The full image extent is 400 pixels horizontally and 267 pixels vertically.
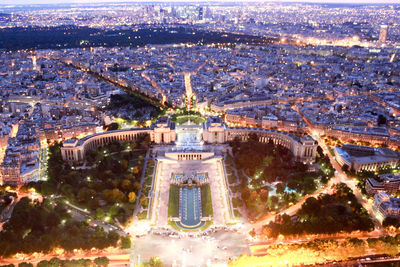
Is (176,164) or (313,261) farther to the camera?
(176,164)

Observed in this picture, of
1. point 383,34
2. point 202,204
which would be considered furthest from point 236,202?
point 383,34

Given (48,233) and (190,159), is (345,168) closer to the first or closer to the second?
(190,159)

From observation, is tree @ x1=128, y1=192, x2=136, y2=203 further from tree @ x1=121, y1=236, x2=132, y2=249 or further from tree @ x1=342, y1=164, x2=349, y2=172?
tree @ x1=342, y1=164, x2=349, y2=172

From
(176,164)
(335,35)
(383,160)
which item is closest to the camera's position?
(383,160)

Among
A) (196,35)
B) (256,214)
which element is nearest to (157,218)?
(256,214)

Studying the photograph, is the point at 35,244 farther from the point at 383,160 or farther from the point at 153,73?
the point at 153,73

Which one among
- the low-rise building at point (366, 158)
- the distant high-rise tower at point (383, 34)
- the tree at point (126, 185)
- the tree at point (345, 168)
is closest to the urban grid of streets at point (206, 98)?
the distant high-rise tower at point (383, 34)

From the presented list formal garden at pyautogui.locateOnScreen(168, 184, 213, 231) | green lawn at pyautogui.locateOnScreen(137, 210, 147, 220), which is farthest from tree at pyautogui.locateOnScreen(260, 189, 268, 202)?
green lawn at pyautogui.locateOnScreen(137, 210, 147, 220)

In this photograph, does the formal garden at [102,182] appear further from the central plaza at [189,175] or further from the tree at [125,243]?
the tree at [125,243]
